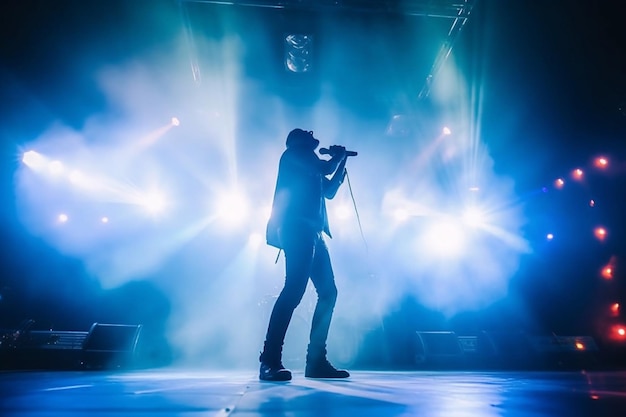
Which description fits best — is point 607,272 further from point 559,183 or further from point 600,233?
point 559,183

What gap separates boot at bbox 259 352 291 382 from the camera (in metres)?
1.96

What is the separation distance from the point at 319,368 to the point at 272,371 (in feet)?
1.21

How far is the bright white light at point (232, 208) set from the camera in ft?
31.6

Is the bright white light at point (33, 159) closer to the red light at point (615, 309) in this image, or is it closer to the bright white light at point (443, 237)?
the bright white light at point (443, 237)

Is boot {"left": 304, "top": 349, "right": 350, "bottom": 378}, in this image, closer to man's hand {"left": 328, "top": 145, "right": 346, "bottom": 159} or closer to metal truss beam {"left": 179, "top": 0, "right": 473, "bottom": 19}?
man's hand {"left": 328, "top": 145, "right": 346, "bottom": 159}

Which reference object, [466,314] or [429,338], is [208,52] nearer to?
[429,338]

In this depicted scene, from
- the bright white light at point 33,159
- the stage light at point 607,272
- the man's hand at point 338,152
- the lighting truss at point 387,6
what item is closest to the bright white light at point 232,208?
the bright white light at point 33,159

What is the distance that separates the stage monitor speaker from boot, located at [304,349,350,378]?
3916 mm

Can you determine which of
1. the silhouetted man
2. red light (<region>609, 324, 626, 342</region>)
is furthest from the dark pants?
red light (<region>609, 324, 626, 342</region>)

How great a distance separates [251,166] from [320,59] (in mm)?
4244

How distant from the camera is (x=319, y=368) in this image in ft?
7.33

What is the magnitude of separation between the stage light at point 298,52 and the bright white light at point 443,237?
574 centimetres

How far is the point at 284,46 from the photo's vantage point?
5723 millimetres

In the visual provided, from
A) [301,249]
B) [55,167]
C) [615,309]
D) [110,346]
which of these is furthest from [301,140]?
[615,309]
